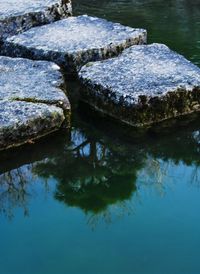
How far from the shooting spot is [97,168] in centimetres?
429

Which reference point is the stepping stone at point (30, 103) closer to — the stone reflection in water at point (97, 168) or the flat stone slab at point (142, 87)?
the stone reflection in water at point (97, 168)

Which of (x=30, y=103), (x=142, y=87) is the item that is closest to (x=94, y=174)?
(x=30, y=103)

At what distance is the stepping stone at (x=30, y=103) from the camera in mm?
4500

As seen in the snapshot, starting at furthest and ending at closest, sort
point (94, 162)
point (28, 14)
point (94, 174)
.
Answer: point (28, 14) → point (94, 162) → point (94, 174)

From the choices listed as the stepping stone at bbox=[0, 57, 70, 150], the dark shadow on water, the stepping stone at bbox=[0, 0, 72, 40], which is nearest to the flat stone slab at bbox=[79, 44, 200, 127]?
the dark shadow on water

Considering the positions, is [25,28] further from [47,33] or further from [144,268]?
[144,268]

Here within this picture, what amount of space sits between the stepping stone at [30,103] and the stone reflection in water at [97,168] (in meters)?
0.13

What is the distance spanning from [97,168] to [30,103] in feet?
3.01

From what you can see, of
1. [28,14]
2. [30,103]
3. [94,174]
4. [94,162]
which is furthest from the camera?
[28,14]

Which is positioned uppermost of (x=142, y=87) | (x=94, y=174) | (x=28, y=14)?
(x=28, y=14)

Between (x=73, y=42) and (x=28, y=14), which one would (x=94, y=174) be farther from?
(x=28, y=14)

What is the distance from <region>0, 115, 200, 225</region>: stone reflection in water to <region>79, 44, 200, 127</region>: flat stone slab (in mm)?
245

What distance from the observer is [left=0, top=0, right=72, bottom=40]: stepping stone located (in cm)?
689

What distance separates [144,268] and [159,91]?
81.9 inches
